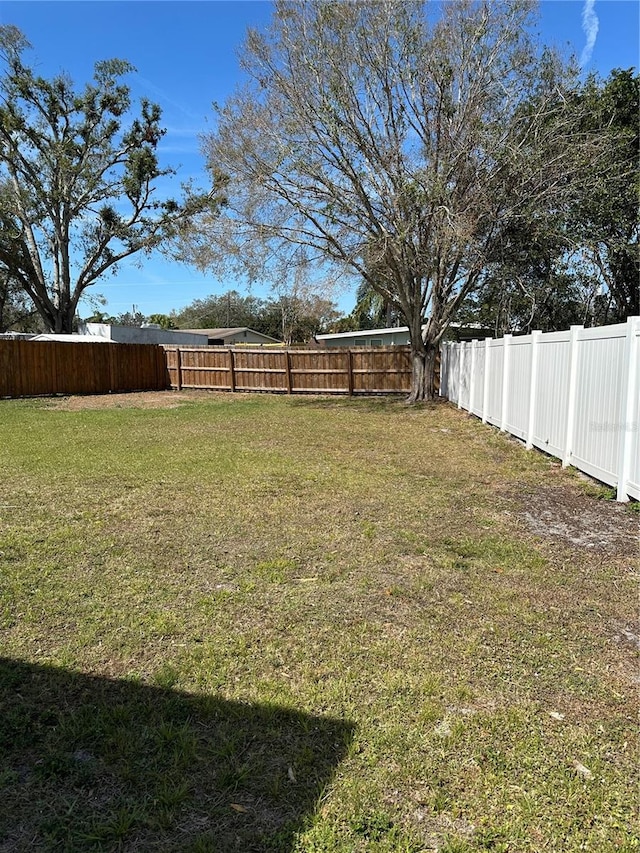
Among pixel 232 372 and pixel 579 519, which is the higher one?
pixel 232 372

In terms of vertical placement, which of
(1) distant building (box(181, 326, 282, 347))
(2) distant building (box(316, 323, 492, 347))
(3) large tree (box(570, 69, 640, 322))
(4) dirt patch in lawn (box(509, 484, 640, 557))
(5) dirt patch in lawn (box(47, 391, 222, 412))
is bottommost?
(4) dirt patch in lawn (box(509, 484, 640, 557))

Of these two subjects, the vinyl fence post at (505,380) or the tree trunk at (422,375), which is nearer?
the vinyl fence post at (505,380)

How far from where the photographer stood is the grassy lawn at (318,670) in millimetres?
1688

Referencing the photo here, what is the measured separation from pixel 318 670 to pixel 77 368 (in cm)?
1661

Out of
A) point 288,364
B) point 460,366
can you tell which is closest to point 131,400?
point 288,364

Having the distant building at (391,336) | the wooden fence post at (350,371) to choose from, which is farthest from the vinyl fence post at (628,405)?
the distant building at (391,336)

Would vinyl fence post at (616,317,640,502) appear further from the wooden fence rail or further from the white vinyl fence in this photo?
the wooden fence rail

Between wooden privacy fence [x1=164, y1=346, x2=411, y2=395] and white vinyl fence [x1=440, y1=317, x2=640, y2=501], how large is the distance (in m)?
7.16

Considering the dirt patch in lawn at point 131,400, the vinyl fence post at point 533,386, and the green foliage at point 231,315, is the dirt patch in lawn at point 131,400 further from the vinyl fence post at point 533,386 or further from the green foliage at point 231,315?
the green foliage at point 231,315

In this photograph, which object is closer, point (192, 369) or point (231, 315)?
point (192, 369)

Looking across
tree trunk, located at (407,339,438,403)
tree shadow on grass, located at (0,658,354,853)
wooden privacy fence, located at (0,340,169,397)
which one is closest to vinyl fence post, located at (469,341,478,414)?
tree trunk, located at (407,339,438,403)

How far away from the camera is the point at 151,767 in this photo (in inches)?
74.3

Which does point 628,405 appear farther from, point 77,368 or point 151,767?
point 77,368

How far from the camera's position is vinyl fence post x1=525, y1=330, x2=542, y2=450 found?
280 inches
